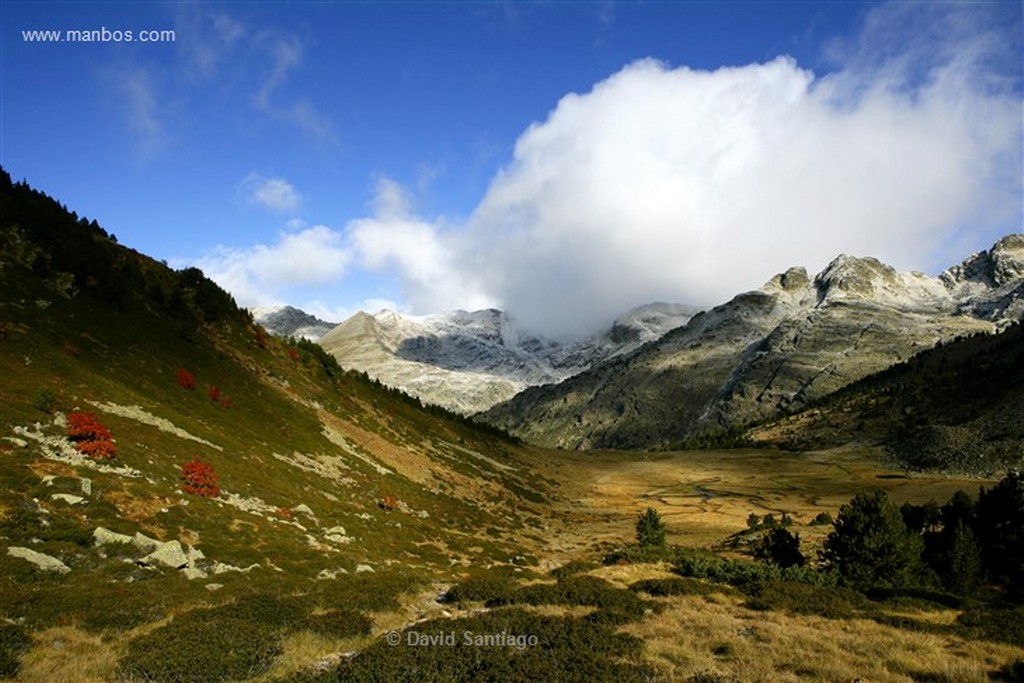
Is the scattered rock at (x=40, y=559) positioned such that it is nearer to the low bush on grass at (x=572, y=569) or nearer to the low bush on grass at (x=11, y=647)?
the low bush on grass at (x=11, y=647)

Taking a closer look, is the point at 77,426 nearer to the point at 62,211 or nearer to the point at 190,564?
the point at 190,564

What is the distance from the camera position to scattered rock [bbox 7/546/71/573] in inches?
760

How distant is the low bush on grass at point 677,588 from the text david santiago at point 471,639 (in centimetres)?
978

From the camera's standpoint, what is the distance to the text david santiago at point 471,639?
17859mm

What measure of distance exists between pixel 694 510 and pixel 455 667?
74192mm

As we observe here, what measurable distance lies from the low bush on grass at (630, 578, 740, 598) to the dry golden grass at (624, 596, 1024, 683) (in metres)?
3.60

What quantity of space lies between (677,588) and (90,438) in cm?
3098

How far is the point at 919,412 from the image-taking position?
172125mm

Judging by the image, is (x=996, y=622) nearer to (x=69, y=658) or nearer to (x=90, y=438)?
(x=69, y=658)

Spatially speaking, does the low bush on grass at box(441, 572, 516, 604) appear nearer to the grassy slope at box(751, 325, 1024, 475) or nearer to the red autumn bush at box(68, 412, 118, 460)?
the red autumn bush at box(68, 412, 118, 460)

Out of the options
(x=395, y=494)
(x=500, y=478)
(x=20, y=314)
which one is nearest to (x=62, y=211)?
(x=20, y=314)

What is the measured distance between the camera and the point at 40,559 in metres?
19.6

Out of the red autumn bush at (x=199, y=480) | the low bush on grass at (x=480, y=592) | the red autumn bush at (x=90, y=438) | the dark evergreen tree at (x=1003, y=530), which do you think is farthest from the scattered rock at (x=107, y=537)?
the dark evergreen tree at (x=1003, y=530)

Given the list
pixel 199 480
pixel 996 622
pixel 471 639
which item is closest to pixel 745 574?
pixel 996 622
